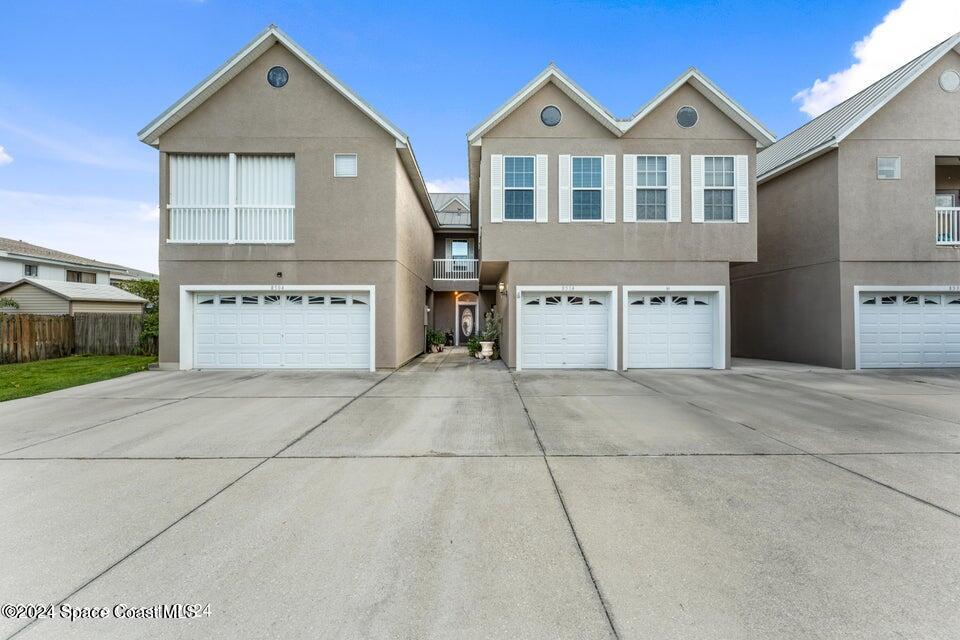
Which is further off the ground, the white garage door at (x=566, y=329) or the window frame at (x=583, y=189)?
the window frame at (x=583, y=189)

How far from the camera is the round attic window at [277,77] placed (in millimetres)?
10438

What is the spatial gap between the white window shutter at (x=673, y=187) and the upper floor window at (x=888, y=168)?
552cm

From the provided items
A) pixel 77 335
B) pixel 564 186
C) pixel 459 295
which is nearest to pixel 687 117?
pixel 564 186

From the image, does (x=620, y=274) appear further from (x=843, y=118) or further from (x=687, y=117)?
(x=843, y=118)

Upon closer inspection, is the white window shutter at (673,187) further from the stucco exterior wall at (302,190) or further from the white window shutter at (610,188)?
the stucco exterior wall at (302,190)

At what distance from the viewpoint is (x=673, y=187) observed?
34.5 feet

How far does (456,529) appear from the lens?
110 inches

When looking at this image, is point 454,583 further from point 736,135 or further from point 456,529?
point 736,135

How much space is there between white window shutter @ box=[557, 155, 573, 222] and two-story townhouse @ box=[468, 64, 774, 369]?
3cm

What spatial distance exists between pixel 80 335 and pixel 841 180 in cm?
2478

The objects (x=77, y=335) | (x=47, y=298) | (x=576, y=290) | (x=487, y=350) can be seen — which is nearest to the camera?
(x=576, y=290)

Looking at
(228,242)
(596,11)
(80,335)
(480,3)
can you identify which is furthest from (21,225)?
(596,11)

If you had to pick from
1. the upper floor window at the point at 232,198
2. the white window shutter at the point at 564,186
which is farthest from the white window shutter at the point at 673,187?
the upper floor window at the point at 232,198

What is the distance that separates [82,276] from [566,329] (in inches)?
1204
